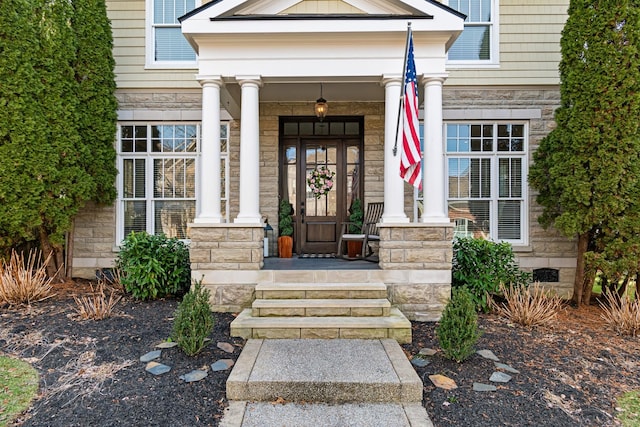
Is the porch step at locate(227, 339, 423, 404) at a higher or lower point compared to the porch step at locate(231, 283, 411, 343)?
lower

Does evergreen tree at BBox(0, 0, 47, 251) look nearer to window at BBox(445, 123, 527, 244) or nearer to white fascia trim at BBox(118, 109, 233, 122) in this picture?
white fascia trim at BBox(118, 109, 233, 122)

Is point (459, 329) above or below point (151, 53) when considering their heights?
below

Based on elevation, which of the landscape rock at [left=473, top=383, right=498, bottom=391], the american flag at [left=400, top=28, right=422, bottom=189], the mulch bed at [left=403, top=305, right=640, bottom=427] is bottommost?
the mulch bed at [left=403, top=305, right=640, bottom=427]

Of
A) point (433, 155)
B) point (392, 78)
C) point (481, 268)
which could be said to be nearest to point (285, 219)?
point (433, 155)

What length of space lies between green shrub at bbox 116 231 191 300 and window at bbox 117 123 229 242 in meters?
1.36

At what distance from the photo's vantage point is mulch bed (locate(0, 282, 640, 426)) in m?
2.72

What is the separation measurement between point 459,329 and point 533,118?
4.82 metres

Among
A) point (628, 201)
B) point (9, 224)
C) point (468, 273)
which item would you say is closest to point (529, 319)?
point (468, 273)

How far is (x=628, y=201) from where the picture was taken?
5141 millimetres

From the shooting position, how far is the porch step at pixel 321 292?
4551 mm

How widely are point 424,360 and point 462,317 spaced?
0.55 meters

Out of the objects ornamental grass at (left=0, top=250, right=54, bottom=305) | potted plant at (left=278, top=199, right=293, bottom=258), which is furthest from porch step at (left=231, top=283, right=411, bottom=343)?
ornamental grass at (left=0, top=250, right=54, bottom=305)

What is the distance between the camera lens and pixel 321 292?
4.57m

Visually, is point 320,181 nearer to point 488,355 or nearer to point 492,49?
point 492,49
